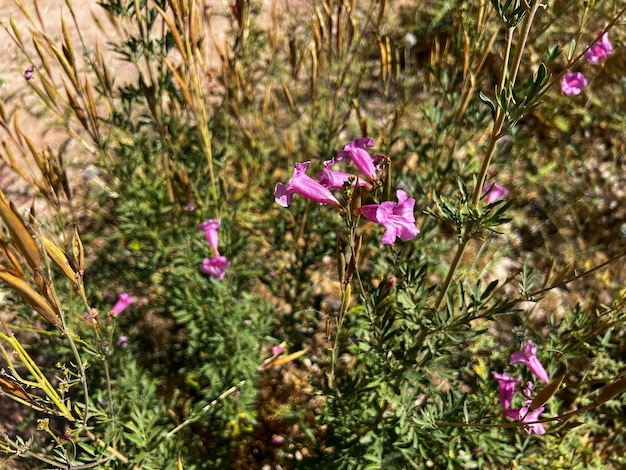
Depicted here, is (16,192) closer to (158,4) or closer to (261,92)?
(261,92)

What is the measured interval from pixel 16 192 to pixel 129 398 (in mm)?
2789

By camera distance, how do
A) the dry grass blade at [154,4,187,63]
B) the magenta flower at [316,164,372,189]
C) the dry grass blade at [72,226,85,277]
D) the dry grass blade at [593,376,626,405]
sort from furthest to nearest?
the dry grass blade at [154,4,187,63], the magenta flower at [316,164,372,189], the dry grass blade at [72,226,85,277], the dry grass blade at [593,376,626,405]

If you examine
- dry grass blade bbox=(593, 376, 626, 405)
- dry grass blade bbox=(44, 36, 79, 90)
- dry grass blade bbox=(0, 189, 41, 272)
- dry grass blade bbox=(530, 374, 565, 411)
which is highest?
dry grass blade bbox=(44, 36, 79, 90)

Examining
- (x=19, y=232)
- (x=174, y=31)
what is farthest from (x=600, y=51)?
(x=19, y=232)

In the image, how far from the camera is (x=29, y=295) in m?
0.99

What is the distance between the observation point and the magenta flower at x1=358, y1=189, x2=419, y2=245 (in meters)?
1.38

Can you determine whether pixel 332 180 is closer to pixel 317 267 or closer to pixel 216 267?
pixel 216 267

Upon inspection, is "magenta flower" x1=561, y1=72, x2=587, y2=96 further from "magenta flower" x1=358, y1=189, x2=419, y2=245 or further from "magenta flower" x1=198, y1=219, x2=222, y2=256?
"magenta flower" x1=198, y1=219, x2=222, y2=256

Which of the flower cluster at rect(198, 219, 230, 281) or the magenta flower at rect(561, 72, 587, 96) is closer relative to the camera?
the flower cluster at rect(198, 219, 230, 281)

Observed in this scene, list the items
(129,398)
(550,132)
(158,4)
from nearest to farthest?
(158,4), (129,398), (550,132)

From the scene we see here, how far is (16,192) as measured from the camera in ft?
13.9

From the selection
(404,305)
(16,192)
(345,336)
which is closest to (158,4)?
(404,305)

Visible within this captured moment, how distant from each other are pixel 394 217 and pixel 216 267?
127cm

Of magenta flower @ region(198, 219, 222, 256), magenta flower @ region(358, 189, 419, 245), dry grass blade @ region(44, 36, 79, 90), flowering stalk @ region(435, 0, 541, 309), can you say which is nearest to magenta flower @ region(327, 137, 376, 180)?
magenta flower @ region(358, 189, 419, 245)
